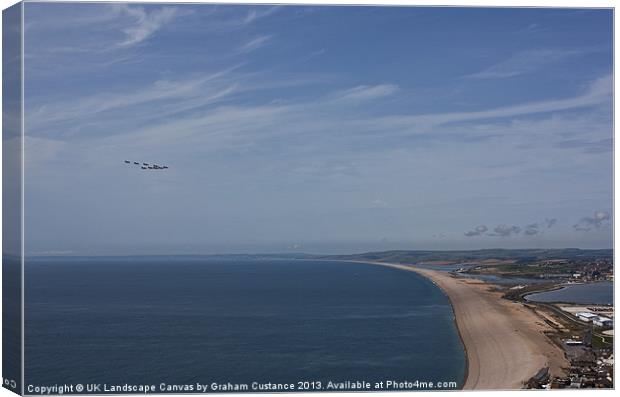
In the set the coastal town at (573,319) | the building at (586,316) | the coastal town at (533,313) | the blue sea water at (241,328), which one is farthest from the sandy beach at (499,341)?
the building at (586,316)

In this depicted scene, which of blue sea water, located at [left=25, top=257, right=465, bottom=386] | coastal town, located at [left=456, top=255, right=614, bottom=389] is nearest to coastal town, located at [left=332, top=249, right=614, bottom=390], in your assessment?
coastal town, located at [left=456, top=255, right=614, bottom=389]

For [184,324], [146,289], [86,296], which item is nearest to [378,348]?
[184,324]

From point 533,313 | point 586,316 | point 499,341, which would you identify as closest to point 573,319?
point 586,316

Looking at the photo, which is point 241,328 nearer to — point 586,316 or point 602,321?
point 586,316

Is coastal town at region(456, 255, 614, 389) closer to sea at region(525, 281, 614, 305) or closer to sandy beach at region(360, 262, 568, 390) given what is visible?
sea at region(525, 281, 614, 305)

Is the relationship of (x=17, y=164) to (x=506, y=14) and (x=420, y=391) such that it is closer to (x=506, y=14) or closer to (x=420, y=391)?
(x=420, y=391)

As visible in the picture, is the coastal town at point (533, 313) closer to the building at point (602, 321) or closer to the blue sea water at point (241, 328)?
the building at point (602, 321)
